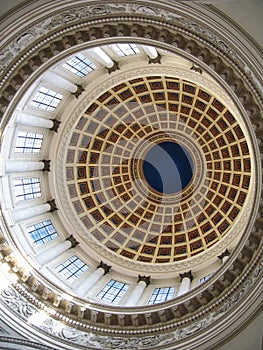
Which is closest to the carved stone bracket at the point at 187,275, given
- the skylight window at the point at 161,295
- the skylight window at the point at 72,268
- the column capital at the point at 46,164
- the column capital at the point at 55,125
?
the skylight window at the point at 161,295

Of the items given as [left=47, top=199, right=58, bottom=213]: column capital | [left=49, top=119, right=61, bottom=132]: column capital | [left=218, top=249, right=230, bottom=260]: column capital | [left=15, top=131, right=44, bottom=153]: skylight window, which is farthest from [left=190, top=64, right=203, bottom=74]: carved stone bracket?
[left=47, top=199, right=58, bottom=213]: column capital

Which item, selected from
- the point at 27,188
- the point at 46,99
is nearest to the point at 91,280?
the point at 27,188

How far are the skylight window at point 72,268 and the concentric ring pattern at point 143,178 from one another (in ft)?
9.65

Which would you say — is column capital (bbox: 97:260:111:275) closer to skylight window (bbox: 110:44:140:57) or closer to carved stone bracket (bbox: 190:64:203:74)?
skylight window (bbox: 110:44:140:57)

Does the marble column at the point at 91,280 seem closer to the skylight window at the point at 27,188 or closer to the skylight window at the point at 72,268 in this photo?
the skylight window at the point at 72,268

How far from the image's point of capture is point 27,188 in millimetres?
30625

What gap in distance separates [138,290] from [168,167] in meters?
11.8

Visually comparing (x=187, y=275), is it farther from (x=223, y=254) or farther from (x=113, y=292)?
(x=113, y=292)

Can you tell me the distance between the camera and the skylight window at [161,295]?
27925mm

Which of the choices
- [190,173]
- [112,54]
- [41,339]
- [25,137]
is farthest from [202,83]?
[41,339]

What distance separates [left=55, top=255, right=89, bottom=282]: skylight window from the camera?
2977 centimetres

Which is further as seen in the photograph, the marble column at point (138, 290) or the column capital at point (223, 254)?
the column capital at point (223, 254)

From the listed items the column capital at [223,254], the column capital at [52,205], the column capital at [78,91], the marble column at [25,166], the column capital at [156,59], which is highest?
the column capital at [156,59]

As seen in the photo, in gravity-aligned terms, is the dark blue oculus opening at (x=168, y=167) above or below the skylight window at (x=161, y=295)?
above
